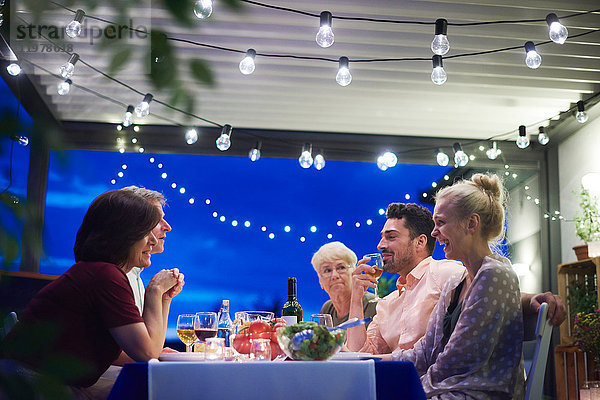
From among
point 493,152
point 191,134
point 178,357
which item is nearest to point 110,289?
point 178,357

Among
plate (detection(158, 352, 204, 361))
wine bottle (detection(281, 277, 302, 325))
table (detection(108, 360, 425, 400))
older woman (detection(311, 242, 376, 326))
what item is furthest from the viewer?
older woman (detection(311, 242, 376, 326))

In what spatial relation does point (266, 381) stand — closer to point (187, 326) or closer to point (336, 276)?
point (187, 326)

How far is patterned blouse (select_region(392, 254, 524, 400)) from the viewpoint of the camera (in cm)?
198

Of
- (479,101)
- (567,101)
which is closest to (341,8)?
Result: (479,101)

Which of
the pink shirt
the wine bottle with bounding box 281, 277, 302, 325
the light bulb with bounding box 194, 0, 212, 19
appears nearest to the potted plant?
the pink shirt

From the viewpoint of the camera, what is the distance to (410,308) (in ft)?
9.15

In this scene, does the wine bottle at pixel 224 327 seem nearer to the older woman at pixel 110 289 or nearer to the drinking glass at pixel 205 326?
the drinking glass at pixel 205 326

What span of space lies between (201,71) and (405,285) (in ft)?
9.26

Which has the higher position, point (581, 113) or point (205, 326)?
point (581, 113)

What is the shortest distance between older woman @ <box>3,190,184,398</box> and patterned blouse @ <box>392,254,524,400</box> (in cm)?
90

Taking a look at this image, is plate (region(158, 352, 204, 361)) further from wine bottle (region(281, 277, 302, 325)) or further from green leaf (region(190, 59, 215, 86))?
green leaf (region(190, 59, 215, 86))

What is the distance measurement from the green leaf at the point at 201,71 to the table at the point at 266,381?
1064 millimetres

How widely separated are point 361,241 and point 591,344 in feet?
11.2

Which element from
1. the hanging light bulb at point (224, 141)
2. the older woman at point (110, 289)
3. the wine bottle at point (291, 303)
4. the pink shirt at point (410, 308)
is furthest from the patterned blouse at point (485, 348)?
the hanging light bulb at point (224, 141)
